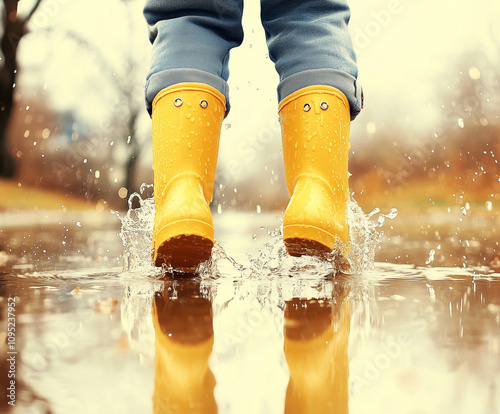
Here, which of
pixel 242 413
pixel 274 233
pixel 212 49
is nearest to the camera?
pixel 242 413

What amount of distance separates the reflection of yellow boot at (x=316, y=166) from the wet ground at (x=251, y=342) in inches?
3.5

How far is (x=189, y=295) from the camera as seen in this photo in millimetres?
777

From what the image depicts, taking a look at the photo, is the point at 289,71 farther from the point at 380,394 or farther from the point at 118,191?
the point at 118,191

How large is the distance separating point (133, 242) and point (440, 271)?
0.64 metres

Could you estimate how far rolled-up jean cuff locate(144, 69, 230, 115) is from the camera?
0.90m

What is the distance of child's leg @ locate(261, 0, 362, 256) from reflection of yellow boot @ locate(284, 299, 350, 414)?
0.71 feet

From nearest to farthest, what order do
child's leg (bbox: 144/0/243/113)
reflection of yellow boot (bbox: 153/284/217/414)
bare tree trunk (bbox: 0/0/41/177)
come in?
reflection of yellow boot (bbox: 153/284/217/414) → child's leg (bbox: 144/0/243/113) → bare tree trunk (bbox: 0/0/41/177)

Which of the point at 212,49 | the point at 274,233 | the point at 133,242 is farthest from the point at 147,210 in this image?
the point at 212,49

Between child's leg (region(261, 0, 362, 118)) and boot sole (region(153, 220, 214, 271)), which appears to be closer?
boot sole (region(153, 220, 214, 271))

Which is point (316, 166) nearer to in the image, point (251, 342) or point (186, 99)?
point (186, 99)

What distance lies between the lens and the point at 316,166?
2.98 ft

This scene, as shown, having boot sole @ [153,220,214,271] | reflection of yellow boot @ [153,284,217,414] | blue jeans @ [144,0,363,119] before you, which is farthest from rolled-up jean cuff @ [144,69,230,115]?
reflection of yellow boot @ [153,284,217,414]

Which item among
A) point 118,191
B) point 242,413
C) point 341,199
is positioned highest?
point 118,191

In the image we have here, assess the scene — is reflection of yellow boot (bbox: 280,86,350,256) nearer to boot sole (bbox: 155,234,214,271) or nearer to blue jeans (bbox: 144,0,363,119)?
blue jeans (bbox: 144,0,363,119)
